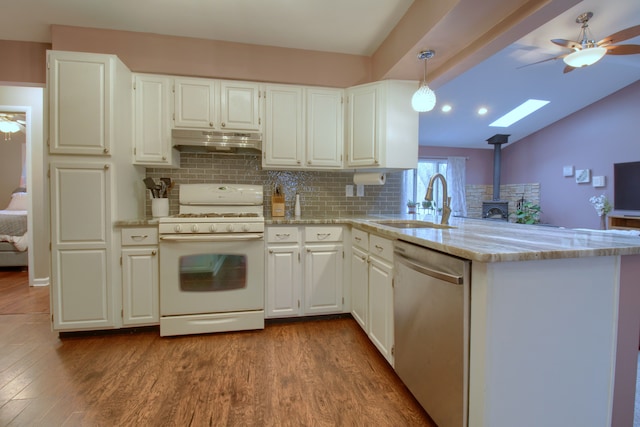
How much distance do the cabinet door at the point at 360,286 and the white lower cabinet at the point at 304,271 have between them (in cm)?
12

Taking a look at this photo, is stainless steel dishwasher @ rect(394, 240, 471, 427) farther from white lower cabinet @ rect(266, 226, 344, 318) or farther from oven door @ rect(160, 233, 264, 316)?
oven door @ rect(160, 233, 264, 316)

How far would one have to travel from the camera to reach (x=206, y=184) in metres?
2.84

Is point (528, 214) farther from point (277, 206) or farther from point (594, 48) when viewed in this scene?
point (277, 206)

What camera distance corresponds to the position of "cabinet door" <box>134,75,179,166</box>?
256cm

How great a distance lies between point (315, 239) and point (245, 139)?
1.08m

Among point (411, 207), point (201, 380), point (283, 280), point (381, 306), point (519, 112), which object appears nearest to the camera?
point (201, 380)

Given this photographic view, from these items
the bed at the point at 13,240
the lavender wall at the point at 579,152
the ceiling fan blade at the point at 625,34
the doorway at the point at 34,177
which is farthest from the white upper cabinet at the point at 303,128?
the lavender wall at the point at 579,152

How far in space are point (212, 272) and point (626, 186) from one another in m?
6.51

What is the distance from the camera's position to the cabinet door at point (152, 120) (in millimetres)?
2559

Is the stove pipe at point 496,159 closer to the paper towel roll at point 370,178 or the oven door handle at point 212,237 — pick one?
the paper towel roll at point 370,178

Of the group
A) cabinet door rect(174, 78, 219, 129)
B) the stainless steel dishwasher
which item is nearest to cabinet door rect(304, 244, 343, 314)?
the stainless steel dishwasher

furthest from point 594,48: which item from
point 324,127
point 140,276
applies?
point 140,276

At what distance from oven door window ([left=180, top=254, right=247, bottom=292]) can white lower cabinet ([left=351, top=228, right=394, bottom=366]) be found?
3.01 ft

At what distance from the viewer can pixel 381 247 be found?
1966 mm
